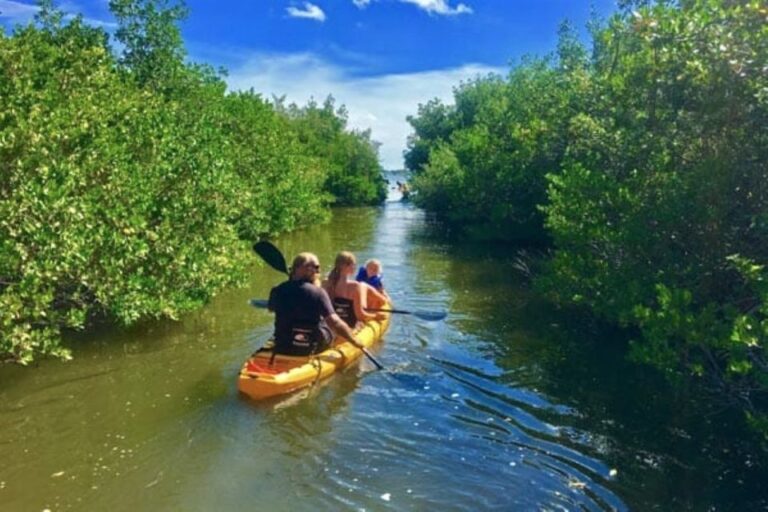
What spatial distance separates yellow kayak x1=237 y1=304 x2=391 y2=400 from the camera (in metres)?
8.57

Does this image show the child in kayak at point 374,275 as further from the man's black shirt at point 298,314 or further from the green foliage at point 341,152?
the green foliage at point 341,152

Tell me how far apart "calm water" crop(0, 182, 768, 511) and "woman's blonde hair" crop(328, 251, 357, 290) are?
54.5 inches

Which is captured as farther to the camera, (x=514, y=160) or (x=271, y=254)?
(x=514, y=160)

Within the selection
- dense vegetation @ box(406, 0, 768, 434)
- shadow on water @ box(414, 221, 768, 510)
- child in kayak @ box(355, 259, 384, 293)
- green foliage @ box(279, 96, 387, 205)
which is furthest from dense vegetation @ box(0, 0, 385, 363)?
green foliage @ box(279, 96, 387, 205)

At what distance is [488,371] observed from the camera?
10.2 metres

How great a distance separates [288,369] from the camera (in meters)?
8.86

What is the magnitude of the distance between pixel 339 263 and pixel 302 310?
6.42 ft

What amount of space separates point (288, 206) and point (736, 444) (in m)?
21.7

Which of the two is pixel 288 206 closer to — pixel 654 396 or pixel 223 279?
pixel 223 279

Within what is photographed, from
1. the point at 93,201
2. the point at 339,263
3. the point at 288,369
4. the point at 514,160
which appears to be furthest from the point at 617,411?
the point at 514,160

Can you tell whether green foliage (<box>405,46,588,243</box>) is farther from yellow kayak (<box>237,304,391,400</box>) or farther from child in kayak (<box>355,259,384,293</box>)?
yellow kayak (<box>237,304,391,400</box>)

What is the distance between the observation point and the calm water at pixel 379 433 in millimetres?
6289

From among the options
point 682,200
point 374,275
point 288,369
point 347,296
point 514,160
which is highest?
point 514,160

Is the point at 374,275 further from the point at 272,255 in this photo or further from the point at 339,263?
the point at 272,255
